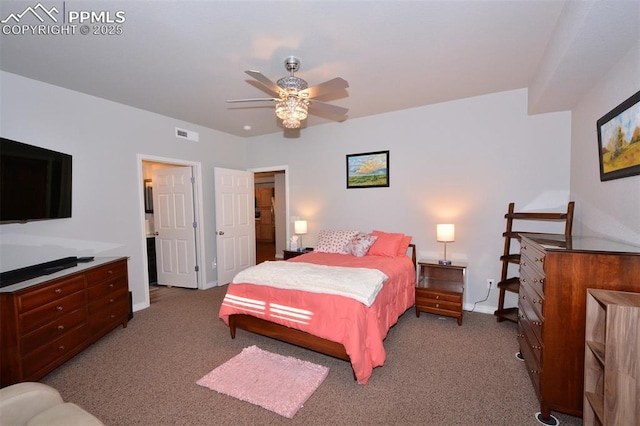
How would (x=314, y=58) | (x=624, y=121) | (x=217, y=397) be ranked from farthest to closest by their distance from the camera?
(x=314, y=58) → (x=217, y=397) → (x=624, y=121)

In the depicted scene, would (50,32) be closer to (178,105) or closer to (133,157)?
(178,105)

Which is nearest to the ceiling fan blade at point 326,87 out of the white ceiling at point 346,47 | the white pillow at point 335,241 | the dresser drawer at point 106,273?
the white ceiling at point 346,47

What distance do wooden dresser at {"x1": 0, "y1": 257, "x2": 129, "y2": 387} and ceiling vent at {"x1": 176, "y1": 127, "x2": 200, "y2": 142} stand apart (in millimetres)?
2153

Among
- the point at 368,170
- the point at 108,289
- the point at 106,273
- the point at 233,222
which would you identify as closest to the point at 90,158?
the point at 106,273

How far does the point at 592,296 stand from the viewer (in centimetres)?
156

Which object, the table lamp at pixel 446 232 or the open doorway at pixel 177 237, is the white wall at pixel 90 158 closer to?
the open doorway at pixel 177 237

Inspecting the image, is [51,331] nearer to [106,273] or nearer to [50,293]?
[50,293]

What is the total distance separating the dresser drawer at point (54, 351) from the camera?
7.16 ft

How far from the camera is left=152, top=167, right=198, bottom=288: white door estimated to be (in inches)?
187

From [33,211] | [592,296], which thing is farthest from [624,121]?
[33,211]

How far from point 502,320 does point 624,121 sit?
239 centimetres

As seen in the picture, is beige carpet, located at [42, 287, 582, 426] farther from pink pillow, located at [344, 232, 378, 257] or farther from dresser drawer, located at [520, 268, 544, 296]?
pink pillow, located at [344, 232, 378, 257]

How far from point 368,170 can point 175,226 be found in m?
3.43

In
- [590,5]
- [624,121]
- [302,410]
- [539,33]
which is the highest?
[539,33]
